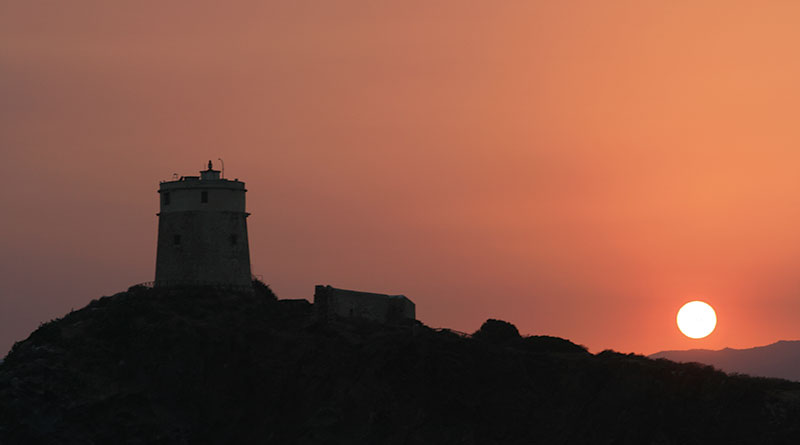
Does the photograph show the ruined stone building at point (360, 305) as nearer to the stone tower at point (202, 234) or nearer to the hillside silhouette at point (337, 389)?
the hillside silhouette at point (337, 389)

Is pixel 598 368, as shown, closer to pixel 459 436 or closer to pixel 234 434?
pixel 459 436

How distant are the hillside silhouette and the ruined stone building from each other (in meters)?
1.29

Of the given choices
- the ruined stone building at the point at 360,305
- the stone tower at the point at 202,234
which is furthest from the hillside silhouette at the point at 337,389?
the stone tower at the point at 202,234

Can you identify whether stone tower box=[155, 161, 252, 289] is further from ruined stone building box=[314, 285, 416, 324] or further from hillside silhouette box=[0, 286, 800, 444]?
ruined stone building box=[314, 285, 416, 324]

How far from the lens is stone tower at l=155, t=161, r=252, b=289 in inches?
3809

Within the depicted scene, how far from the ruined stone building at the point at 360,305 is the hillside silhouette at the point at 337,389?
50.7 inches

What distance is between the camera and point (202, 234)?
9700cm

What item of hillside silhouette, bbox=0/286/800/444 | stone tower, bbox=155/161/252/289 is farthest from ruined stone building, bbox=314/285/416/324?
stone tower, bbox=155/161/252/289

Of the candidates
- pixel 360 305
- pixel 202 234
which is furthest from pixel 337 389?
pixel 202 234

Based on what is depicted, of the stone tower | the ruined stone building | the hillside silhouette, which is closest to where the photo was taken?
the hillside silhouette

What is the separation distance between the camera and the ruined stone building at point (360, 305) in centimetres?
9250

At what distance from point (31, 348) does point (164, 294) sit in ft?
37.9

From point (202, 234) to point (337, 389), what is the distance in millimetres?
19506

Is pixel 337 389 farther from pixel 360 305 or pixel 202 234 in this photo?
pixel 202 234
